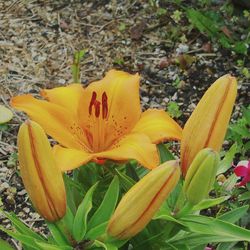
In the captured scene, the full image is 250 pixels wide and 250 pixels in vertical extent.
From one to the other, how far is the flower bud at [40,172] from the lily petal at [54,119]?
7.6 inches

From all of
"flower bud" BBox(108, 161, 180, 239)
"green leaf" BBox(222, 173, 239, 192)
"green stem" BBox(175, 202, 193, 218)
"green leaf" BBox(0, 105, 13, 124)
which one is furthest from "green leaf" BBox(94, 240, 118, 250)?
"green leaf" BBox(0, 105, 13, 124)

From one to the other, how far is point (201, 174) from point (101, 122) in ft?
1.11

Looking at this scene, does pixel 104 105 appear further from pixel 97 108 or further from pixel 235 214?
pixel 235 214

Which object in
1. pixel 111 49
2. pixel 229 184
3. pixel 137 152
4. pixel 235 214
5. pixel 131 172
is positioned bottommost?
pixel 111 49

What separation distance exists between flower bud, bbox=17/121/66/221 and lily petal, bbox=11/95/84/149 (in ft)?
0.63

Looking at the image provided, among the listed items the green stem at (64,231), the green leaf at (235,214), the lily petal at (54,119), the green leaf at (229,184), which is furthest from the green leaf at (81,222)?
the green leaf at (229,184)

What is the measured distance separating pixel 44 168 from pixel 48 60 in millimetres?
1929

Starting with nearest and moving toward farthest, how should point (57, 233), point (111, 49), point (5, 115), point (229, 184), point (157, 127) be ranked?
point (57, 233) < point (157, 127) < point (229, 184) < point (5, 115) < point (111, 49)

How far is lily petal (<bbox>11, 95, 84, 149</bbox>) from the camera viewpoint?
4.73 feet

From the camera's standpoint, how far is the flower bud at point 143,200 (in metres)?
1.17

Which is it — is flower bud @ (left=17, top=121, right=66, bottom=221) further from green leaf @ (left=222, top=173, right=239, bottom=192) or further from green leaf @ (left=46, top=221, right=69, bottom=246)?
green leaf @ (left=222, top=173, right=239, bottom=192)

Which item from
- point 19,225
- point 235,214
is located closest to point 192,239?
point 235,214

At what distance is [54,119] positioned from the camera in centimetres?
146

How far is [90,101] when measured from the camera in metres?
1.51
